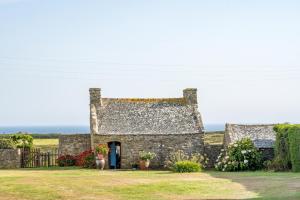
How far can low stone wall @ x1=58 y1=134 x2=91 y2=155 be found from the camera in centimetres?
4672

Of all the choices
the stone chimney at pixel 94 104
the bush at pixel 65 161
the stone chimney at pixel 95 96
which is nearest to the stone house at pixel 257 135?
the stone chimney at pixel 94 104

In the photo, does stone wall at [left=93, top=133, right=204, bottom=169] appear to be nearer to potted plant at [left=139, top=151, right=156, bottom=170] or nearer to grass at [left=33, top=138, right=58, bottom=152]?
potted plant at [left=139, top=151, right=156, bottom=170]

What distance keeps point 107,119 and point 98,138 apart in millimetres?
2096

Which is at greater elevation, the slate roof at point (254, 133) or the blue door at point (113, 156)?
the slate roof at point (254, 133)

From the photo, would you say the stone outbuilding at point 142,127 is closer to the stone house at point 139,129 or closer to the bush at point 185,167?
the stone house at point 139,129

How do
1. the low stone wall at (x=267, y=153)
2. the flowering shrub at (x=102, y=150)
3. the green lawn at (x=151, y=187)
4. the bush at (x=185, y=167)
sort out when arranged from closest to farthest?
1. the green lawn at (x=151, y=187)
2. the bush at (x=185, y=167)
3. the low stone wall at (x=267, y=153)
4. the flowering shrub at (x=102, y=150)

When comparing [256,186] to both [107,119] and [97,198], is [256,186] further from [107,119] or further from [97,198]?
[107,119]

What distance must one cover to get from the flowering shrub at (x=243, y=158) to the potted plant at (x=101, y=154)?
8108mm

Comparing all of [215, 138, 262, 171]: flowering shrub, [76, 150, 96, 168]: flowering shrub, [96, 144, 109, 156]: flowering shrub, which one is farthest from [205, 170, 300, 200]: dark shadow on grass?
[76, 150, 96, 168]: flowering shrub

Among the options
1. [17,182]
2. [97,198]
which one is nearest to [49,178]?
[17,182]

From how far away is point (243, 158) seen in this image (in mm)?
41625

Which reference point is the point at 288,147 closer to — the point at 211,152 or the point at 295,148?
the point at 295,148

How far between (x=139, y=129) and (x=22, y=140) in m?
9.44

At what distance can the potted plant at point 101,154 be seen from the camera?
43062 millimetres
